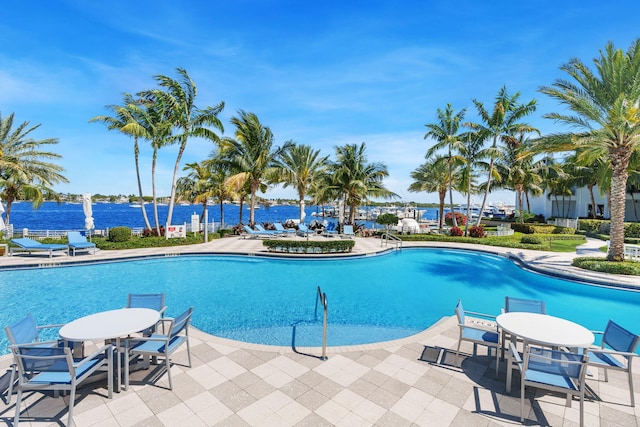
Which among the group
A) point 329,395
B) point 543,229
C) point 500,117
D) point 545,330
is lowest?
point 329,395

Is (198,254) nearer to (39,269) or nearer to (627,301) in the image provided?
(39,269)

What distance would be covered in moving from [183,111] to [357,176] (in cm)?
1318

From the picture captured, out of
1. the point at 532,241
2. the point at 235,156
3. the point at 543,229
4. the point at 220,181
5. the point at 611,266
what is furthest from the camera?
the point at 543,229

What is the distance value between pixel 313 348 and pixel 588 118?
1541cm

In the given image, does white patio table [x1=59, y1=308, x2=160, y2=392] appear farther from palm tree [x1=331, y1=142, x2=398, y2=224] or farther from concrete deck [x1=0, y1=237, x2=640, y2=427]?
palm tree [x1=331, y1=142, x2=398, y2=224]

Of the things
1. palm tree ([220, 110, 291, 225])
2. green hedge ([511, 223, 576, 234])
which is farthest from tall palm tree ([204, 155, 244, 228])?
green hedge ([511, 223, 576, 234])

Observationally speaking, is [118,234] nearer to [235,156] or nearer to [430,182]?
[235,156]

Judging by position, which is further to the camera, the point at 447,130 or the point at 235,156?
the point at 447,130

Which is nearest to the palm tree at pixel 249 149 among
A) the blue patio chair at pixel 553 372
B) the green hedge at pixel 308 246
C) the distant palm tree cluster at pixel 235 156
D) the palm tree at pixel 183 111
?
the distant palm tree cluster at pixel 235 156

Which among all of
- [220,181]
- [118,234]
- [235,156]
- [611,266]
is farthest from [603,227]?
[118,234]

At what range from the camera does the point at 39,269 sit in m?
12.4

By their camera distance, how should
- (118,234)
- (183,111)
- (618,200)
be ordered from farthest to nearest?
(183,111) → (118,234) → (618,200)

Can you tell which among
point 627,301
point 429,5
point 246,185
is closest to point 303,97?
point 429,5

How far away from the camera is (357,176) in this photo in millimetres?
23672
